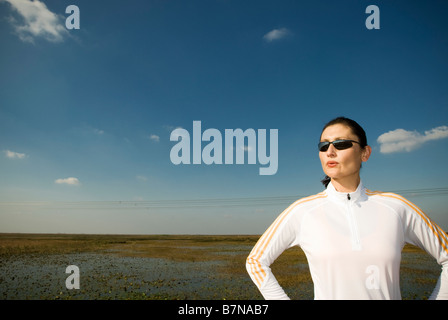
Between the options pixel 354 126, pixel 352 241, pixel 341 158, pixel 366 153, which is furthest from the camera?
pixel 366 153

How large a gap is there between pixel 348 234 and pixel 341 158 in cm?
77

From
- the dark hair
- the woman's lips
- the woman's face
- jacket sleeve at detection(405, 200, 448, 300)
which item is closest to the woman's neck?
the woman's face

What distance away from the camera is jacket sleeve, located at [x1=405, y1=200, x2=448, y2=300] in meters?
2.58

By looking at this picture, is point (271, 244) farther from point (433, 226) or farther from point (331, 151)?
point (433, 226)

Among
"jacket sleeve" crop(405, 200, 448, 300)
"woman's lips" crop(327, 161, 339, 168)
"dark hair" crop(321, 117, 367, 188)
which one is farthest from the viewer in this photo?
"dark hair" crop(321, 117, 367, 188)

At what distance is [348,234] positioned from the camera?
8.57 feet

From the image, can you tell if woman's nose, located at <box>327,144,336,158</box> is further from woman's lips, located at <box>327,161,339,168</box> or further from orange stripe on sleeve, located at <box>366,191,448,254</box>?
orange stripe on sleeve, located at <box>366,191,448,254</box>

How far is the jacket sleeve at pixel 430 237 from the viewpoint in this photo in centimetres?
258

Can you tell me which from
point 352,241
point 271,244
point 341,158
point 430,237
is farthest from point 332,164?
point 430,237

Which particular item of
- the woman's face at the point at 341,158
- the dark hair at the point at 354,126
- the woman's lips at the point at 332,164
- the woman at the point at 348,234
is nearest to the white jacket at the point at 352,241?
the woman at the point at 348,234

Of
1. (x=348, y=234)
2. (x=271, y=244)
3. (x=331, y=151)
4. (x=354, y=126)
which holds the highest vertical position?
(x=354, y=126)

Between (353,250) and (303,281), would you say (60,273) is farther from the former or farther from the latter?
(353,250)

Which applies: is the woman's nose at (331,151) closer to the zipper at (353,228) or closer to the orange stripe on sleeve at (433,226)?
the zipper at (353,228)
